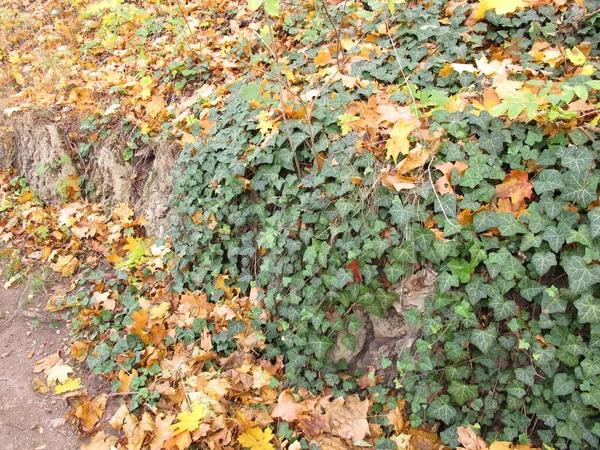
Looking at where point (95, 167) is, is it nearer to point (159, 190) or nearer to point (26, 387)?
point (159, 190)

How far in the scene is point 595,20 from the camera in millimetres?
3367

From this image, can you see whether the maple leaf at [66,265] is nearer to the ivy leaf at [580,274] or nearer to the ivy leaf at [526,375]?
the ivy leaf at [526,375]

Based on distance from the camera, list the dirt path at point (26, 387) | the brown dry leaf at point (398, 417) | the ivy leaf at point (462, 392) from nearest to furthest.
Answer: the ivy leaf at point (462, 392) → the brown dry leaf at point (398, 417) → the dirt path at point (26, 387)

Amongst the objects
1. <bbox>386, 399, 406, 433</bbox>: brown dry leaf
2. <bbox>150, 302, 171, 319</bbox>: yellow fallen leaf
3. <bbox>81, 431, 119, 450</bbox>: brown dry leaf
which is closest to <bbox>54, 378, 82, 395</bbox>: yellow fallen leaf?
<bbox>81, 431, 119, 450</bbox>: brown dry leaf

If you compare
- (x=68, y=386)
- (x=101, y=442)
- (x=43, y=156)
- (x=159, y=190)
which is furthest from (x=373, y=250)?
(x=43, y=156)

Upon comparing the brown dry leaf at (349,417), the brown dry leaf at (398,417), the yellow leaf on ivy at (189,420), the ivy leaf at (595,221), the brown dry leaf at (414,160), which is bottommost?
the brown dry leaf at (398,417)

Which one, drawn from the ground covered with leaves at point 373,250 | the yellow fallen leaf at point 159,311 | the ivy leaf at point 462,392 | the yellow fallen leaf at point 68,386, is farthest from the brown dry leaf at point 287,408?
the yellow fallen leaf at point 68,386

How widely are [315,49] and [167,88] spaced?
6.08ft

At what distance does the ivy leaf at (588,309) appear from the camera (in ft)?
8.32

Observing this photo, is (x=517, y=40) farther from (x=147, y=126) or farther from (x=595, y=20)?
(x=147, y=126)

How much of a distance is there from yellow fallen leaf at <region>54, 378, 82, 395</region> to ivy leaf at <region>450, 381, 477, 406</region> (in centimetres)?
296

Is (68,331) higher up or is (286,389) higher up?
(68,331)

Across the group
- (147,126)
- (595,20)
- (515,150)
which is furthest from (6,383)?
(595,20)

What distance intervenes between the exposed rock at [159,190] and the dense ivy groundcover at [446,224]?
2.03ft
